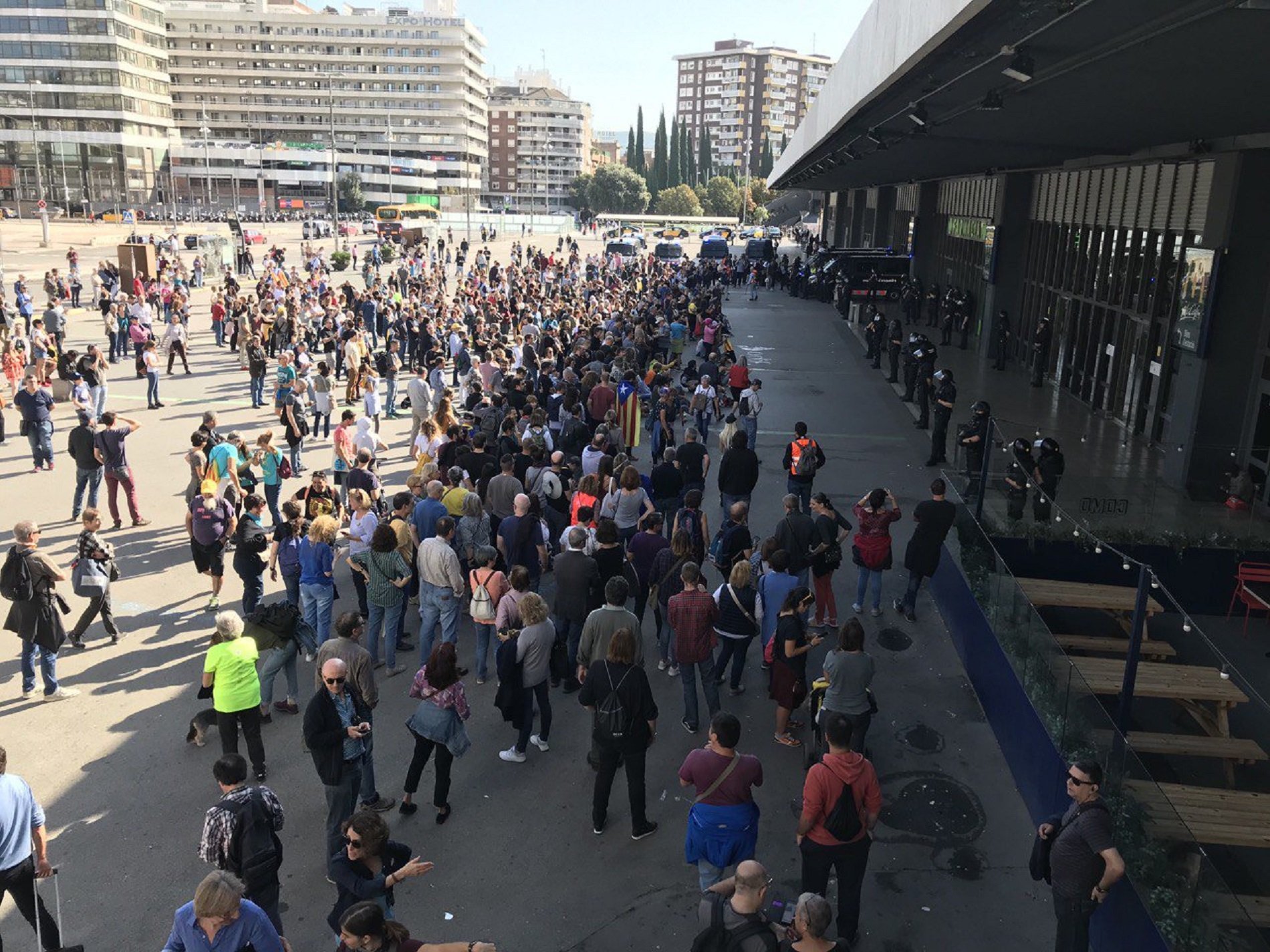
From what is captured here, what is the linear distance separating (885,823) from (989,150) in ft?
54.3

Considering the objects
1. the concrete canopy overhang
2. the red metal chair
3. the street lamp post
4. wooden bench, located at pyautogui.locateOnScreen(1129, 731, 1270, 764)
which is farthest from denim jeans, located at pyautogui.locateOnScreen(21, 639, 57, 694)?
the street lamp post

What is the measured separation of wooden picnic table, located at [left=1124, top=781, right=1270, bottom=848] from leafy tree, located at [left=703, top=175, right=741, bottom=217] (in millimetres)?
127662

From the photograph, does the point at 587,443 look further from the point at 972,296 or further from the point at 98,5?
the point at 98,5

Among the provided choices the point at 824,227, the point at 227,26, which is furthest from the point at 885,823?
the point at 227,26

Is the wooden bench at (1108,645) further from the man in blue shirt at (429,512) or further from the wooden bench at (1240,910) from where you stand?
the man in blue shirt at (429,512)

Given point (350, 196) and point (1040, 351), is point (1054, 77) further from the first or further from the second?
point (350, 196)

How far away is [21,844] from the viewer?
5.36m

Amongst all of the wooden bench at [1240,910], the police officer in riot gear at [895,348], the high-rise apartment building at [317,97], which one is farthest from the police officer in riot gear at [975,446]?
the high-rise apartment building at [317,97]

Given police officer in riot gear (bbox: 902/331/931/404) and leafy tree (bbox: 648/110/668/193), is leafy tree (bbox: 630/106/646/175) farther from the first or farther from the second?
police officer in riot gear (bbox: 902/331/931/404)

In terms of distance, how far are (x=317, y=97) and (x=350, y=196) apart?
128ft

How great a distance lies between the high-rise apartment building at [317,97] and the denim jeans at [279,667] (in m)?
131

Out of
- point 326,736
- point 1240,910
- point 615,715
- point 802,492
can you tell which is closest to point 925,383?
point 802,492

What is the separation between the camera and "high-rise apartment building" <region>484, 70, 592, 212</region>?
177125mm

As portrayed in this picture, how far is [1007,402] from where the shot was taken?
20719 mm
